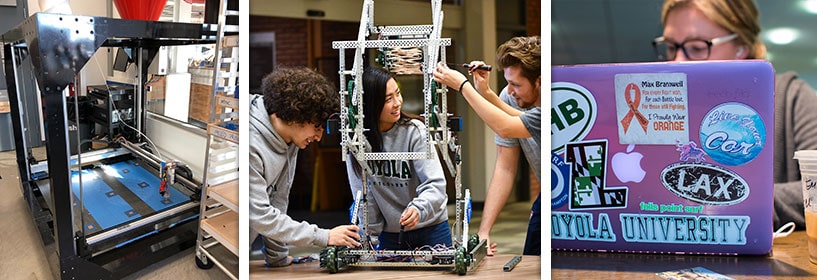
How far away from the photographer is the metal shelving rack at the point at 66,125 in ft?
6.76

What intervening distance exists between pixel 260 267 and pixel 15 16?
1390 millimetres

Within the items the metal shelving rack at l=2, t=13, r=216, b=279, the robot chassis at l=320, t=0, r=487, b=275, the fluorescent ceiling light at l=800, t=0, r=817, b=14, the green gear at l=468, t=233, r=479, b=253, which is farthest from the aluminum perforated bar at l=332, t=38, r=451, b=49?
the fluorescent ceiling light at l=800, t=0, r=817, b=14

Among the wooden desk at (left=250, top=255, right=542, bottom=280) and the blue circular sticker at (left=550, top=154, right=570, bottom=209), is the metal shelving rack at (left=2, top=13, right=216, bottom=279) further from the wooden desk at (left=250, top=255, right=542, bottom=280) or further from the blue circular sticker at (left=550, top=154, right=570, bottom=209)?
the blue circular sticker at (left=550, top=154, right=570, bottom=209)

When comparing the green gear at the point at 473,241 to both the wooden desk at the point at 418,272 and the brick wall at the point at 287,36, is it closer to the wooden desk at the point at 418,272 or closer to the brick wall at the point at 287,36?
the wooden desk at the point at 418,272

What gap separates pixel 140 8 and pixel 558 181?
5.31 feet

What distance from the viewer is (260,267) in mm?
2107

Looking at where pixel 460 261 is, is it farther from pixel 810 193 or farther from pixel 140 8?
pixel 140 8

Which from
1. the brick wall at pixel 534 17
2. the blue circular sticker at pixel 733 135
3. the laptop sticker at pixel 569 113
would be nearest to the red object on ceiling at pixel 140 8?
the brick wall at pixel 534 17

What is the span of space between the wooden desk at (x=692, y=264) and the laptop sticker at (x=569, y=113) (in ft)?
1.11

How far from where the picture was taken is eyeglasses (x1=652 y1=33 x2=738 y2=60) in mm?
1963

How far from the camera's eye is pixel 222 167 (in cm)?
→ 236

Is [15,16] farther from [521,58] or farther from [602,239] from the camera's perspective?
[602,239]

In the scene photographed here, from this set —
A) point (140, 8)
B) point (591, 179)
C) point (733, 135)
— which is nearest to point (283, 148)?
point (140, 8)

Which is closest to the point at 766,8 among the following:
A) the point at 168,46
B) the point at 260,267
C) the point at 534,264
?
the point at 534,264
